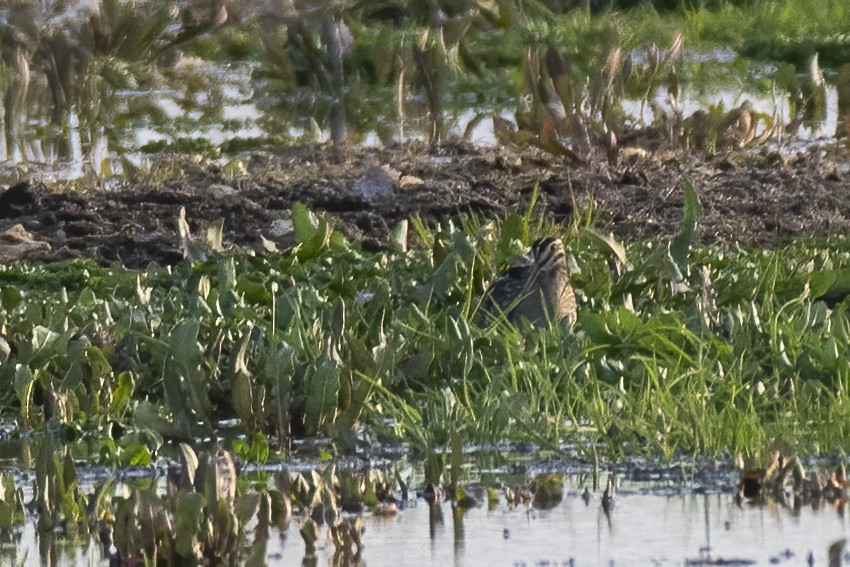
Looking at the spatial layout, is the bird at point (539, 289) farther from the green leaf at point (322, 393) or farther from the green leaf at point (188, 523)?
the green leaf at point (188, 523)

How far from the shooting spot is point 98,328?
607cm

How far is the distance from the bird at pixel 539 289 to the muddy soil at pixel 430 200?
8.65 ft

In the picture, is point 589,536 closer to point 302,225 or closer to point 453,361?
point 453,361

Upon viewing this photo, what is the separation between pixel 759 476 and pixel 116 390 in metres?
2.05

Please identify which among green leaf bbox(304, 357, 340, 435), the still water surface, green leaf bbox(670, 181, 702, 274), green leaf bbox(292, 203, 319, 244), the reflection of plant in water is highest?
the reflection of plant in water

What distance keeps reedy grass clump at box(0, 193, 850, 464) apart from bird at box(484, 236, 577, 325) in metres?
0.11

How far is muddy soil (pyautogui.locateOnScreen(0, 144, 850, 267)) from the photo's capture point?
9.53m

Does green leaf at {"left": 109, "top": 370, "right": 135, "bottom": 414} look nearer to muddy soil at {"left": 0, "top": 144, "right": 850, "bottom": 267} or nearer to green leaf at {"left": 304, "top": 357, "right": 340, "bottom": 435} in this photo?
green leaf at {"left": 304, "top": 357, "right": 340, "bottom": 435}

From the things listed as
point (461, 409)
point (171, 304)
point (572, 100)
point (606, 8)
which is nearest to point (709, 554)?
point (461, 409)

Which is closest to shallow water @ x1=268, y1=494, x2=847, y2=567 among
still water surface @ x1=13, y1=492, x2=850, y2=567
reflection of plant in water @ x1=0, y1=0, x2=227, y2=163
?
still water surface @ x1=13, y1=492, x2=850, y2=567

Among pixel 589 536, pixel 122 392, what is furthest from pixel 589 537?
pixel 122 392

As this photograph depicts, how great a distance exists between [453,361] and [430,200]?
14.2ft

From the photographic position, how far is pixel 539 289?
251 inches

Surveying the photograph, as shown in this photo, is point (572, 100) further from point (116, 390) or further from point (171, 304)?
point (116, 390)
